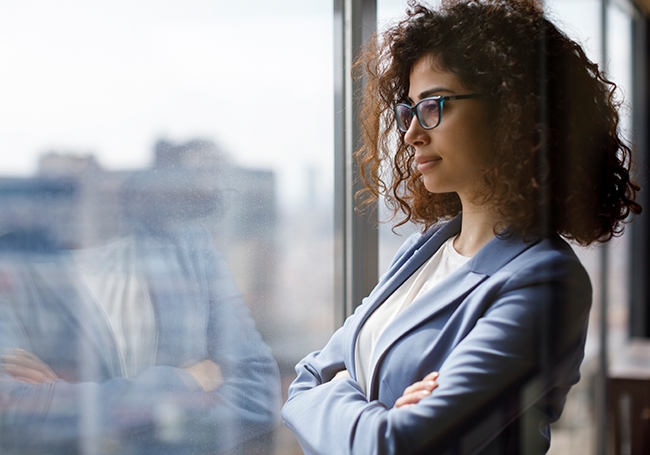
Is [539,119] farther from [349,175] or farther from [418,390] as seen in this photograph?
[349,175]

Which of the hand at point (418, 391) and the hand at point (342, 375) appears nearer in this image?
the hand at point (418, 391)

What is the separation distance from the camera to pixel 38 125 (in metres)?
0.86

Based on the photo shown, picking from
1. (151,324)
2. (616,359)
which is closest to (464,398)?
(151,324)

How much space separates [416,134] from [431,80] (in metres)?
0.09

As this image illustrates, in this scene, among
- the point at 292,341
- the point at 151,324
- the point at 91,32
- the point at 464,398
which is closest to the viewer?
the point at 464,398

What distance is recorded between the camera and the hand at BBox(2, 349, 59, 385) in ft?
2.74

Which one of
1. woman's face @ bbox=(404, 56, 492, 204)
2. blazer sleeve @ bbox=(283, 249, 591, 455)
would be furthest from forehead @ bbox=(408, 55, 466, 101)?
blazer sleeve @ bbox=(283, 249, 591, 455)

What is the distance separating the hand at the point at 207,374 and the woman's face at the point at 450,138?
0.51 m

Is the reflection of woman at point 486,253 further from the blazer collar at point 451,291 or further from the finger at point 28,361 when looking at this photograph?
the finger at point 28,361

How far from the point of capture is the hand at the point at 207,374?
3.67 ft

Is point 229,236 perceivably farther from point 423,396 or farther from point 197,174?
point 423,396

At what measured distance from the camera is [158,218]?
1.04 meters

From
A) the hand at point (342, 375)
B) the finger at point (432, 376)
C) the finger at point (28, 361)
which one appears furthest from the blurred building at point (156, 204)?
the finger at point (432, 376)

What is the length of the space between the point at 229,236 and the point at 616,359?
1685 millimetres
